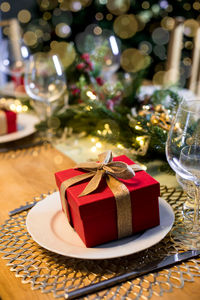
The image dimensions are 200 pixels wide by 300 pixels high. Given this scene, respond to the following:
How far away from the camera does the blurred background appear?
2.81 metres

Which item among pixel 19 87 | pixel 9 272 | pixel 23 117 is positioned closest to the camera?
pixel 9 272

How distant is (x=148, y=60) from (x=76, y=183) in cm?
83

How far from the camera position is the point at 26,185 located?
89 cm

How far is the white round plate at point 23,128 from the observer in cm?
112

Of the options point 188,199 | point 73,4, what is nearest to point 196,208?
point 188,199

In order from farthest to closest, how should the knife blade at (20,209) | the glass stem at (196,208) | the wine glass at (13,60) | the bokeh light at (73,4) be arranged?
the bokeh light at (73,4) < the wine glass at (13,60) < the knife blade at (20,209) < the glass stem at (196,208)

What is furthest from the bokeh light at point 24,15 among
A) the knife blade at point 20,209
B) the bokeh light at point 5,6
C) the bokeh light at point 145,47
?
the knife blade at point 20,209

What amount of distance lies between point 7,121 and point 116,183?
0.63 meters

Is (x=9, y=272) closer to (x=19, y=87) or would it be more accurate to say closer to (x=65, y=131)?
(x=65, y=131)

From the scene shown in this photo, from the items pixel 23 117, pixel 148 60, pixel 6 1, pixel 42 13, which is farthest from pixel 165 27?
pixel 23 117

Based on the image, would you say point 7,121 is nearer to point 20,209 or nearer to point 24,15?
point 20,209

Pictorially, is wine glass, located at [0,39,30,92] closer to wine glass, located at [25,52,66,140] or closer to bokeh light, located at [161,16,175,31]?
wine glass, located at [25,52,66,140]

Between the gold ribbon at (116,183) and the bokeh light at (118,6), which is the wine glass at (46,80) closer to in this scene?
the gold ribbon at (116,183)

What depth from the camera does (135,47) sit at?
3.28 meters
